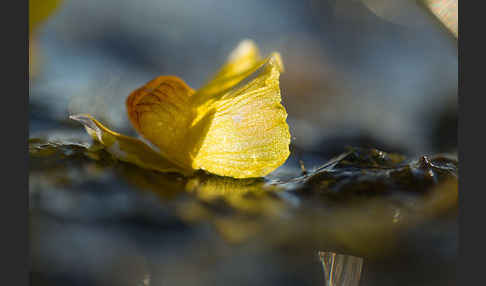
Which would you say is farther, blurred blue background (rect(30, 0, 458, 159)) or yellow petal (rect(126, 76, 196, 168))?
blurred blue background (rect(30, 0, 458, 159))

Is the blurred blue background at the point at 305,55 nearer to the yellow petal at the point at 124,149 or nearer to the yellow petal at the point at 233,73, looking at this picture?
the yellow petal at the point at 233,73

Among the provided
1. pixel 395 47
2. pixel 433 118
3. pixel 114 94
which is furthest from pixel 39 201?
pixel 395 47

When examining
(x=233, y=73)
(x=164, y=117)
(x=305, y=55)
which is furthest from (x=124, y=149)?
(x=305, y=55)

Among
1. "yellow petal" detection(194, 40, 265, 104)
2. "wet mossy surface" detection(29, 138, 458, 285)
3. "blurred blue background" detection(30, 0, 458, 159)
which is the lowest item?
"wet mossy surface" detection(29, 138, 458, 285)

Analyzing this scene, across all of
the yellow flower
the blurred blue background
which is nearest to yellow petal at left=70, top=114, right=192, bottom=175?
the yellow flower

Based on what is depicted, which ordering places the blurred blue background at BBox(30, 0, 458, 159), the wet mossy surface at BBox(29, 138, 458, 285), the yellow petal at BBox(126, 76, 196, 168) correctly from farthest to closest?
the blurred blue background at BBox(30, 0, 458, 159) → the yellow petal at BBox(126, 76, 196, 168) → the wet mossy surface at BBox(29, 138, 458, 285)

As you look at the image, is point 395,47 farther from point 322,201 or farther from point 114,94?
point 322,201

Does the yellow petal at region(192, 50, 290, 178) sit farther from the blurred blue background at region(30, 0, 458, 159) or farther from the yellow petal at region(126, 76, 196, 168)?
the blurred blue background at region(30, 0, 458, 159)

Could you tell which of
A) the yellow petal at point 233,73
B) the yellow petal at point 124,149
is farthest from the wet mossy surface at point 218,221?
the yellow petal at point 233,73

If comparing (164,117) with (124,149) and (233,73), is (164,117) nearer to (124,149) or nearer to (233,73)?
(124,149)
